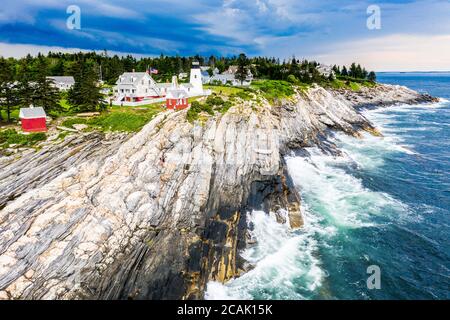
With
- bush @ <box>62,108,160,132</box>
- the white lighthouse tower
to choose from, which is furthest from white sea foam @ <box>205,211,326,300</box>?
the white lighthouse tower

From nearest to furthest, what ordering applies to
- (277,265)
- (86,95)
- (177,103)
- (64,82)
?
(277,265) < (86,95) < (177,103) < (64,82)

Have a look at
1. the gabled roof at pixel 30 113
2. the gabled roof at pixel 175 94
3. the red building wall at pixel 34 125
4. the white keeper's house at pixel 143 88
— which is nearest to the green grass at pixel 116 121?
the red building wall at pixel 34 125

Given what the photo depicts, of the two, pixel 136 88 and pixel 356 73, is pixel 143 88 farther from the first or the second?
pixel 356 73

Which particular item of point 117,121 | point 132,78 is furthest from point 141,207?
point 132,78

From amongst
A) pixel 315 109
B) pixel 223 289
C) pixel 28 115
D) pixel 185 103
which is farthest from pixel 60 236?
pixel 315 109

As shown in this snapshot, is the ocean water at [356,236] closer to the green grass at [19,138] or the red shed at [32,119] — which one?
the green grass at [19,138]
